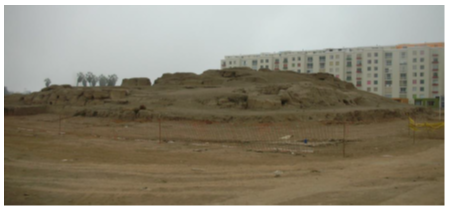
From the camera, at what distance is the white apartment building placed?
63.1 metres

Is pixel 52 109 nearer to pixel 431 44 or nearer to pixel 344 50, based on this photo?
pixel 344 50

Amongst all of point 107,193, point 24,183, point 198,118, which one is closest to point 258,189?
point 107,193

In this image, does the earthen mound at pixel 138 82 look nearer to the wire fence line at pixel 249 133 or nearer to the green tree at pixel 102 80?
the wire fence line at pixel 249 133

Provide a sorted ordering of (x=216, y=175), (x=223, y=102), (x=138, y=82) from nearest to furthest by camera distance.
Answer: (x=216, y=175) < (x=223, y=102) < (x=138, y=82)

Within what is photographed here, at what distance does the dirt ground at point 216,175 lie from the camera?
539cm

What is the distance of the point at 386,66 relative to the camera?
6619cm

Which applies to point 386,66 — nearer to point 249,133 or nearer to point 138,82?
point 138,82

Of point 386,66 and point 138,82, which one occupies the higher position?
point 386,66

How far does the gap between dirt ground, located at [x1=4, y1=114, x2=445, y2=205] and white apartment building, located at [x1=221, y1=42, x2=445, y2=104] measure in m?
59.3

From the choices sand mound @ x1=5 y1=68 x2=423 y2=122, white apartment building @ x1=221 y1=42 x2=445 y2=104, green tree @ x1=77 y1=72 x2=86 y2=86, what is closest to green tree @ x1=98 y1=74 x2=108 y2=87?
green tree @ x1=77 y1=72 x2=86 y2=86

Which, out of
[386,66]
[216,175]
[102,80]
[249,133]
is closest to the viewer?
[216,175]

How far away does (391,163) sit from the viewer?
8.32 m

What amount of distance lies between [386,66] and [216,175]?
66.4m

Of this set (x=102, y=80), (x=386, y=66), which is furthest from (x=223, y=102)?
(x=102, y=80)
